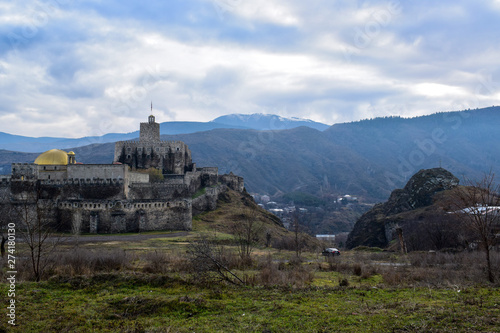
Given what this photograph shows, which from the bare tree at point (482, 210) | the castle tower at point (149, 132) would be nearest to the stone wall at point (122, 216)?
the castle tower at point (149, 132)

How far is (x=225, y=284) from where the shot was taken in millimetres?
20078

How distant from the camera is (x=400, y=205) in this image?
292 ft

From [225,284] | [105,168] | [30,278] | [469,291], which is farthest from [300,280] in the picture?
[105,168]

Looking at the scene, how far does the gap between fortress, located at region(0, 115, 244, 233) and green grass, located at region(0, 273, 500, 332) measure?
29081 mm

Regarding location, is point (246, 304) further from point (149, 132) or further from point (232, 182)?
point (232, 182)

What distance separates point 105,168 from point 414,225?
A: 154 feet

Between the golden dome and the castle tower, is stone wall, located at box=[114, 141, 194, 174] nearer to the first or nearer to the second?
the castle tower

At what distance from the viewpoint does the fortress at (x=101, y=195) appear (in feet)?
174

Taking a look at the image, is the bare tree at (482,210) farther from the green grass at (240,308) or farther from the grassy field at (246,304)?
the green grass at (240,308)

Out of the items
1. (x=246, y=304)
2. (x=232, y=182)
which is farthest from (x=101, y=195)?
(x=246, y=304)

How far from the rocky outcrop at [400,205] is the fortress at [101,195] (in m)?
30.0

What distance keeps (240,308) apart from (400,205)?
80370 mm

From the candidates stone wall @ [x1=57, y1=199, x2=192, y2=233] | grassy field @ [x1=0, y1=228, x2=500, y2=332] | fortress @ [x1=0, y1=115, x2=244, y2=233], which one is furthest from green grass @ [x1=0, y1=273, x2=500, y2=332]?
stone wall @ [x1=57, y1=199, x2=192, y2=233]

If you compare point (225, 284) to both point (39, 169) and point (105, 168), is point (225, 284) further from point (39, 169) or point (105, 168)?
point (39, 169)
